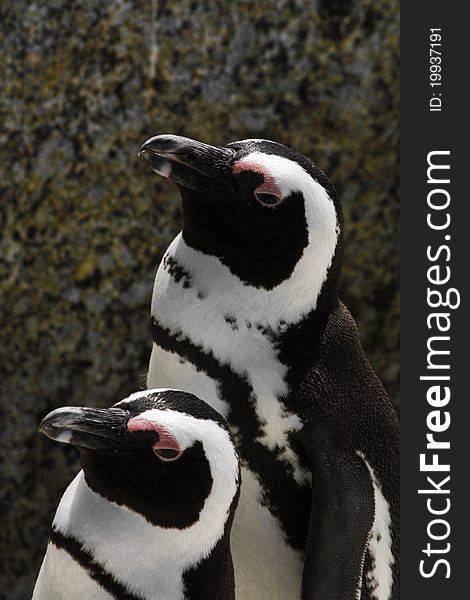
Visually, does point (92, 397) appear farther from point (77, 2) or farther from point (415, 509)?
point (415, 509)

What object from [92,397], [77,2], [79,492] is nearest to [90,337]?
[92,397]

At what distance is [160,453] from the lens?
945 millimetres

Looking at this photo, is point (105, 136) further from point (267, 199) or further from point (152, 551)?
point (152, 551)

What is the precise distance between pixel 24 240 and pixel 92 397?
0.28 metres

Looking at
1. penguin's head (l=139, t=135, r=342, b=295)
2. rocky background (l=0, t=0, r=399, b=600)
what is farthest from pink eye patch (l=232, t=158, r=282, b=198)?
rocky background (l=0, t=0, r=399, b=600)

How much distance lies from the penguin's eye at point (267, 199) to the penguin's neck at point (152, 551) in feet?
0.96

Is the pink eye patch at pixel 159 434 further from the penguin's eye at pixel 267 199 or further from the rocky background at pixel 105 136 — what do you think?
the rocky background at pixel 105 136

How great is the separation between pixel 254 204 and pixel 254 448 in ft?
0.76

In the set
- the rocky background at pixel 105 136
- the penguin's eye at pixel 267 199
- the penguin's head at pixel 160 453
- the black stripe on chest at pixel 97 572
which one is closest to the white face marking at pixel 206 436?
the penguin's head at pixel 160 453

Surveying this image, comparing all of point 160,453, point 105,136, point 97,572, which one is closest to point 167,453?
point 160,453

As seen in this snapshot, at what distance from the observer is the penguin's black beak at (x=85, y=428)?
94cm

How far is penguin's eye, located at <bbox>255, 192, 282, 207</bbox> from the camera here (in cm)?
107

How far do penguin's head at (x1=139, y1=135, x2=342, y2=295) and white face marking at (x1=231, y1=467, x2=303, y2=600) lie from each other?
21cm

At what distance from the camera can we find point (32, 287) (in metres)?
1.90
